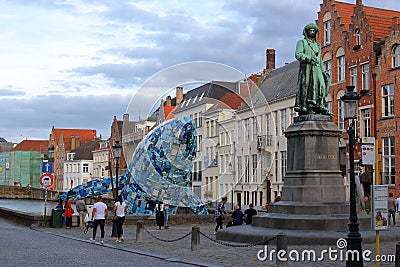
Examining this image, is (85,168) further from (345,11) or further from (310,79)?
(310,79)

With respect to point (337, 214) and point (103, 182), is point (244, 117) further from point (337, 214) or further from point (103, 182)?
point (337, 214)

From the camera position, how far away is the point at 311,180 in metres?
20.2

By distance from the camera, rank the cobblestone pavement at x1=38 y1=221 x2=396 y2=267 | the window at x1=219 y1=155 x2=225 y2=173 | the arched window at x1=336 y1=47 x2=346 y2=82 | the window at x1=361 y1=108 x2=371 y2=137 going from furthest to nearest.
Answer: the window at x1=219 y1=155 x2=225 y2=173 → the arched window at x1=336 y1=47 x2=346 y2=82 → the window at x1=361 y1=108 x2=371 y2=137 → the cobblestone pavement at x1=38 y1=221 x2=396 y2=267

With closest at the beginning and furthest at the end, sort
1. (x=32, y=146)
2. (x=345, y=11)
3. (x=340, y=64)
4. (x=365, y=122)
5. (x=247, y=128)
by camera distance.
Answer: (x=365, y=122) → (x=340, y=64) → (x=345, y=11) → (x=247, y=128) → (x=32, y=146)

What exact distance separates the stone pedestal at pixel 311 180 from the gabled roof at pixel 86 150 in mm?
97411

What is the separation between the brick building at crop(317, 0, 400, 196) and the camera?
40031 millimetres

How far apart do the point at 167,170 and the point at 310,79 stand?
15626 millimetres

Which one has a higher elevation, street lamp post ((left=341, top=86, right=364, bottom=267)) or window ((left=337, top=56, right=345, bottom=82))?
window ((left=337, top=56, right=345, bottom=82))

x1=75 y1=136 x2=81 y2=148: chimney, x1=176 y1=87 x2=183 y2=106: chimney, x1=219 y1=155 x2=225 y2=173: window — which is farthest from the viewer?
x1=75 y1=136 x2=81 y2=148: chimney

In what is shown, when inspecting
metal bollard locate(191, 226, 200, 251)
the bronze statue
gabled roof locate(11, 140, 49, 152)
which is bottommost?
metal bollard locate(191, 226, 200, 251)

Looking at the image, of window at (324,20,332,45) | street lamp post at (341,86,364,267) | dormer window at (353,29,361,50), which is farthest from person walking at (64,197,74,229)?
window at (324,20,332,45)

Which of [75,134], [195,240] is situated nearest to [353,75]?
[195,240]

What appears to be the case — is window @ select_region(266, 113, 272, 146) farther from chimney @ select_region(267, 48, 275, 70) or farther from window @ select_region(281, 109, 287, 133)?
chimney @ select_region(267, 48, 275, 70)

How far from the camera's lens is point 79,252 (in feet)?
60.2
